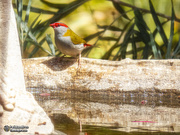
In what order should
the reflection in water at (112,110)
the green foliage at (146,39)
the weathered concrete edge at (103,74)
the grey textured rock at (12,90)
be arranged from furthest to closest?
the green foliage at (146,39) < the weathered concrete edge at (103,74) < the reflection in water at (112,110) < the grey textured rock at (12,90)

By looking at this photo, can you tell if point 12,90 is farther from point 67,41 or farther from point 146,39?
point 146,39

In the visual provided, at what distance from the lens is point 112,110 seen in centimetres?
368

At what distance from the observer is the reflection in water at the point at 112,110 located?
2.82 meters

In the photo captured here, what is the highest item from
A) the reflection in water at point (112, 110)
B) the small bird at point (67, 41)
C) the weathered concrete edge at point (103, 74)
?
the small bird at point (67, 41)

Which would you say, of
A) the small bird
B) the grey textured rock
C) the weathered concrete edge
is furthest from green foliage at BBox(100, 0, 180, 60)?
the grey textured rock

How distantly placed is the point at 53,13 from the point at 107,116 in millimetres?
4425

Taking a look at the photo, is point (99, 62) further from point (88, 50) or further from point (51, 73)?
point (88, 50)

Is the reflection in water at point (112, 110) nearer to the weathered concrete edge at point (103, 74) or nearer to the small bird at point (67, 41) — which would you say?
the weathered concrete edge at point (103, 74)

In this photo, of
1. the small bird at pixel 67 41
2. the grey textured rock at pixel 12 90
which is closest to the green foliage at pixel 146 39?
the small bird at pixel 67 41

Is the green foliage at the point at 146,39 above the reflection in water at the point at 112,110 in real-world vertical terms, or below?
above

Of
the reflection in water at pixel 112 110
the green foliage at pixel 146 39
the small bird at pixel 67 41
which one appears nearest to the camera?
the reflection in water at pixel 112 110

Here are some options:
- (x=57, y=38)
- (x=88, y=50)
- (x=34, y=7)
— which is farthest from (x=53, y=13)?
(x=57, y=38)

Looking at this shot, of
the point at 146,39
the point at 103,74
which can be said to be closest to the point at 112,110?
the point at 103,74

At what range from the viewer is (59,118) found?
3.20 meters
